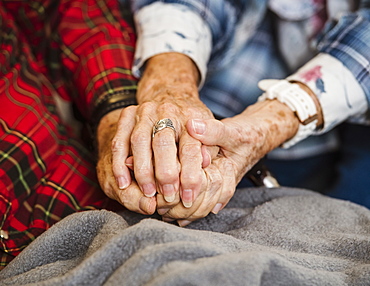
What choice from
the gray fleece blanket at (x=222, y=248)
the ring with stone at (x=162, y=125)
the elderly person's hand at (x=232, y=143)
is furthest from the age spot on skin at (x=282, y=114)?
the ring with stone at (x=162, y=125)

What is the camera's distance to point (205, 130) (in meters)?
0.64

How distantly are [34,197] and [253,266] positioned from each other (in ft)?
1.52

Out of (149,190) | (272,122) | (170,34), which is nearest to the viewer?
(149,190)

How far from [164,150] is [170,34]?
0.38 metres

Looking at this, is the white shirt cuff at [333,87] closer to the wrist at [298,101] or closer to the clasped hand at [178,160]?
the wrist at [298,101]

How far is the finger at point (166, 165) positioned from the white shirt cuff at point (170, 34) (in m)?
0.33

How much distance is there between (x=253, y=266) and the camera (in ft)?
1.49

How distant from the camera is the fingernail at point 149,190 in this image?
2.05ft

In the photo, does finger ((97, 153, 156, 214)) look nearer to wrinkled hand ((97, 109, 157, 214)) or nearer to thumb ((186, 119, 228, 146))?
wrinkled hand ((97, 109, 157, 214))

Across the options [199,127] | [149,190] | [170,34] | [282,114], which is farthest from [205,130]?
[170,34]

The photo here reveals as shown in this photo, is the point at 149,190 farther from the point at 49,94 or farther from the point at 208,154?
the point at 49,94

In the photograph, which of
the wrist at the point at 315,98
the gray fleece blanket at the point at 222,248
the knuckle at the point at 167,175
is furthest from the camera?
the wrist at the point at 315,98

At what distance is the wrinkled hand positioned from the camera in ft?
2.08

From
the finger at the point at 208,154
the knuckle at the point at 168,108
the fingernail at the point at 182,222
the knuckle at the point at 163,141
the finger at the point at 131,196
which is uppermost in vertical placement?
the knuckle at the point at 168,108
